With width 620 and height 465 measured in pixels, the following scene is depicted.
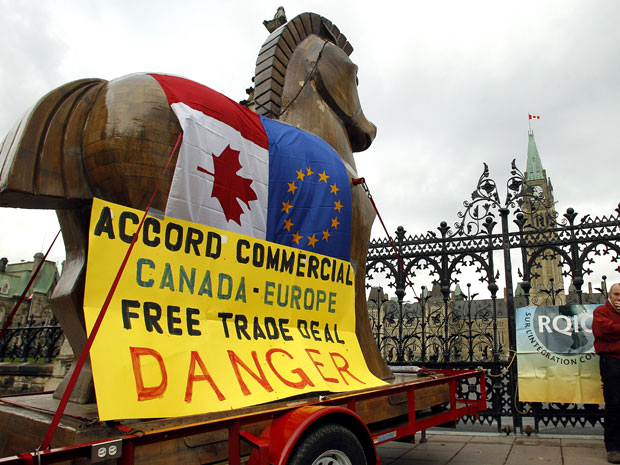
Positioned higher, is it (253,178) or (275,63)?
(275,63)

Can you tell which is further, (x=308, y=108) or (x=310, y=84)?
(x=310, y=84)

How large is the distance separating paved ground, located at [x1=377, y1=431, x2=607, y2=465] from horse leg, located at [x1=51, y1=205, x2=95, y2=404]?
3.46 meters

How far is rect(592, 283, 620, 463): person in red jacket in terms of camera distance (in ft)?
15.1

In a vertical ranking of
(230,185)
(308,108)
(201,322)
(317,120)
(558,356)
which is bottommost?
(558,356)

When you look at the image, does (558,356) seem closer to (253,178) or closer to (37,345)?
(253,178)

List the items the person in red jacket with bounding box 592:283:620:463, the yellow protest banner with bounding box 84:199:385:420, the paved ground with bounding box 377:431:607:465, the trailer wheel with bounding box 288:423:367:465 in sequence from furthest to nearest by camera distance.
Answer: the paved ground with bounding box 377:431:607:465 < the person in red jacket with bounding box 592:283:620:463 < the trailer wheel with bounding box 288:423:367:465 < the yellow protest banner with bounding box 84:199:385:420

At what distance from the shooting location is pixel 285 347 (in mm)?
2957

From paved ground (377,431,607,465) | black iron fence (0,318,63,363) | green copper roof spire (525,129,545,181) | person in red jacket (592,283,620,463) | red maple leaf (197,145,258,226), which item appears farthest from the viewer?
green copper roof spire (525,129,545,181)

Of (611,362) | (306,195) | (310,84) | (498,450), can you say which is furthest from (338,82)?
(498,450)

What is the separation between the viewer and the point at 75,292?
251 cm

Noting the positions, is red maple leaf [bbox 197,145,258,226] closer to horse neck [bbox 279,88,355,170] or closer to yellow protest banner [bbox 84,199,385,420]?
yellow protest banner [bbox 84,199,385,420]

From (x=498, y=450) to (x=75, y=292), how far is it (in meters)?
4.98

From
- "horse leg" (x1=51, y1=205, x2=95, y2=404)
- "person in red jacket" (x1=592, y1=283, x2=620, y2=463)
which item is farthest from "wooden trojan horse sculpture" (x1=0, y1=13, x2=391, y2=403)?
"person in red jacket" (x1=592, y1=283, x2=620, y2=463)

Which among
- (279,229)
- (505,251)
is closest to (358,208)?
(279,229)
